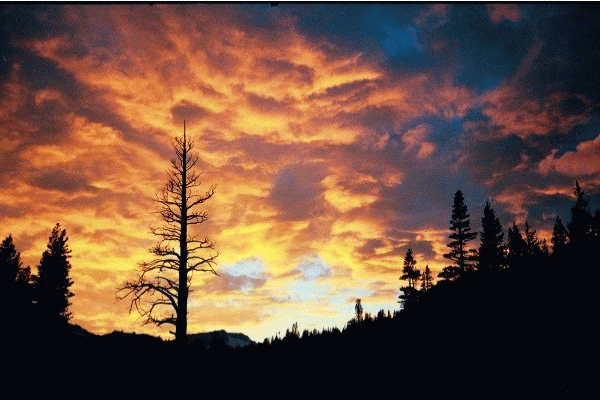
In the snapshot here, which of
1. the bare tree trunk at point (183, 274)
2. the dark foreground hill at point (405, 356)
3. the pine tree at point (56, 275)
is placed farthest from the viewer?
the pine tree at point (56, 275)

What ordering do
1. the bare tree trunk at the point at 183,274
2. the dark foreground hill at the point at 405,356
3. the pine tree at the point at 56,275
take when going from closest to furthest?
1. the dark foreground hill at the point at 405,356
2. the bare tree trunk at the point at 183,274
3. the pine tree at the point at 56,275

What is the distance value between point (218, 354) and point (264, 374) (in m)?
4.18

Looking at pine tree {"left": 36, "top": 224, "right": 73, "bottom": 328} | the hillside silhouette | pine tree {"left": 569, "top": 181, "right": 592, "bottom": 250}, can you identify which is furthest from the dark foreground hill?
pine tree {"left": 569, "top": 181, "right": 592, "bottom": 250}

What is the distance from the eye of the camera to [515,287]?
10.5m

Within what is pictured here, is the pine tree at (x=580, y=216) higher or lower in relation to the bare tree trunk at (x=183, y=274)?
higher

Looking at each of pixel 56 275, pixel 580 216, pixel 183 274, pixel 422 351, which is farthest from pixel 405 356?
pixel 580 216

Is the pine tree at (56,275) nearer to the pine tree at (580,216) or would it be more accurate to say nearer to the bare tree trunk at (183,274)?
the bare tree trunk at (183,274)

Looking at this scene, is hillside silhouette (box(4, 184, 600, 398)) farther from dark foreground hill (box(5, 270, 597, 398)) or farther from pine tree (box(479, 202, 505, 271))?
pine tree (box(479, 202, 505, 271))

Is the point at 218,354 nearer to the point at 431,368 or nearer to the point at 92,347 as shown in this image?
the point at 92,347

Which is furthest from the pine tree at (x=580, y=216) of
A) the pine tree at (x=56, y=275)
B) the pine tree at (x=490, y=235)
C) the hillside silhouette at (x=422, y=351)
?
the pine tree at (x=56, y=275)

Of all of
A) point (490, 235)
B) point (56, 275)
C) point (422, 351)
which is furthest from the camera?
point (490, 235)

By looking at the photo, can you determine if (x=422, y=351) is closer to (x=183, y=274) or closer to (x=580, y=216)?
(x=183, y=274)

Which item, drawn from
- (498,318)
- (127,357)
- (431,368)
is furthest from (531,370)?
(127,357)

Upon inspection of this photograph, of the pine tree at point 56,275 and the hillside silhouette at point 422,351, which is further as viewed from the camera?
the pine tree at point 56,275
